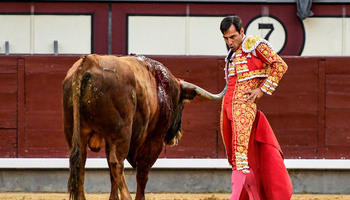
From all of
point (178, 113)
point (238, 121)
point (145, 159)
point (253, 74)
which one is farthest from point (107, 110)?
point (178, 113)

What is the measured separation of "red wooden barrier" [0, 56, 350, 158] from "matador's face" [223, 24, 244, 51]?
2.58m

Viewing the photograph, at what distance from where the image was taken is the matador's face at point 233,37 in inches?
200

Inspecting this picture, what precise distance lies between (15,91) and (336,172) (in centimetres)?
283

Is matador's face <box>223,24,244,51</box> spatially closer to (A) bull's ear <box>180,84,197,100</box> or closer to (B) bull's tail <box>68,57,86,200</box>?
(B) bull's tail <box>68,57,86,200</box>

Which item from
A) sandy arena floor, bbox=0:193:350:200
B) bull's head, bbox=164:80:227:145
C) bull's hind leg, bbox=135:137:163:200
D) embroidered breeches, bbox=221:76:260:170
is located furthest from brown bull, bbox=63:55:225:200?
sandy arena floor, bbox=0:193:350:200

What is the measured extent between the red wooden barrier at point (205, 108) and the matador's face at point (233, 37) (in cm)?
258

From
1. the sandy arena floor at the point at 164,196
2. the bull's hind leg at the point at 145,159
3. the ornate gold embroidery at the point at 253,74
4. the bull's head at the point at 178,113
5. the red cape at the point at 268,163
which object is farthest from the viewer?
the sandy arena floor at the point at 164,196

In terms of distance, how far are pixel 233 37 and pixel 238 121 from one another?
47 centimetres

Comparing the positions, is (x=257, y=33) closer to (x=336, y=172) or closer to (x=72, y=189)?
(x=336, y=172)

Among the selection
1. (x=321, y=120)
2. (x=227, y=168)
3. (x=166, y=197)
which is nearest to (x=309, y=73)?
(x=321, y=120)

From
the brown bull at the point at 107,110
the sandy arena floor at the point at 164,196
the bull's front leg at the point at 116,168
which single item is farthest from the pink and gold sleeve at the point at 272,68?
the sandy arena floor at the point at 164,196

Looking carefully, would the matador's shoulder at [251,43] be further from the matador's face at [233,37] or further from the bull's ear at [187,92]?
the bull's ear at [187,92]

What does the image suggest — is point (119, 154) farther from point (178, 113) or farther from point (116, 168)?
point (178, 113)

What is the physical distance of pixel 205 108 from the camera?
779 cm
